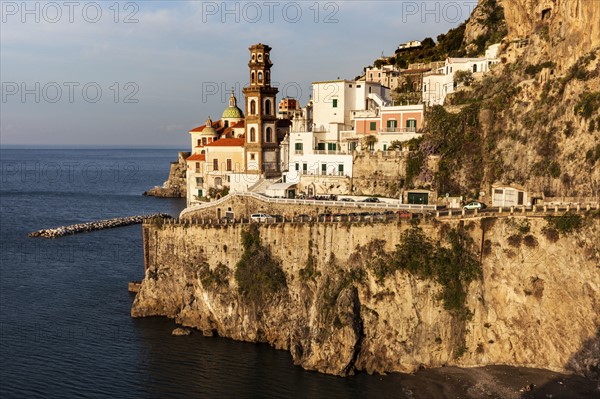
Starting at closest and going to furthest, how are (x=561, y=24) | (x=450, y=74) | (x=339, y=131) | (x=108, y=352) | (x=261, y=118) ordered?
(x=108, y=352)
(x=561, y=24)
(x=339, y=131)
(x=261, y=118)
(x=450, y=74)

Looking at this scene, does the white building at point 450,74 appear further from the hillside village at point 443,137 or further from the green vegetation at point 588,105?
the green vegetation at point 588,105

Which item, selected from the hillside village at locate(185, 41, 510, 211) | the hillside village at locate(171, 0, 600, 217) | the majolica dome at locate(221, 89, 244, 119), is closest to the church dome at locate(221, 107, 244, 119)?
the majolica dome at locate(221, 89, 244, 119)

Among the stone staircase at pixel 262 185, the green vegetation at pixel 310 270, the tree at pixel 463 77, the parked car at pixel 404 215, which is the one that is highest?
the tree at pixel 463 77

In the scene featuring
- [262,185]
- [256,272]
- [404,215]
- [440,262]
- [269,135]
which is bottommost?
[256,272]

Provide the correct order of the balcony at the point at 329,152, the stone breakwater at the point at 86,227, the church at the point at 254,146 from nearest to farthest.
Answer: the balcony at the point at 329,152, the church at the point at 254,146, the stone breakwater at the point at 86,227

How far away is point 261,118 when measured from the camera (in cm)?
7900

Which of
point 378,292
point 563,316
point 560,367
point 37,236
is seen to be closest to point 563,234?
point 563,316

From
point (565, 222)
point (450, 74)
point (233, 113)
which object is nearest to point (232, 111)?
point (233, 113)

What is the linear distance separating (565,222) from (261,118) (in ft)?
148

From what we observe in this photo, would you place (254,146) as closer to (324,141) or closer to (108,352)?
(324,141)

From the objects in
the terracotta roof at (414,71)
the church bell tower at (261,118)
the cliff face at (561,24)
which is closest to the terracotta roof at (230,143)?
the church bell tower at (261,118)

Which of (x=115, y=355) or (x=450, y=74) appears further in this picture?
(x=450, y=74)

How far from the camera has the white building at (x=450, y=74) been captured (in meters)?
76.1

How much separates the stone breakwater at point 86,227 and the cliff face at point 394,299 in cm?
4601
